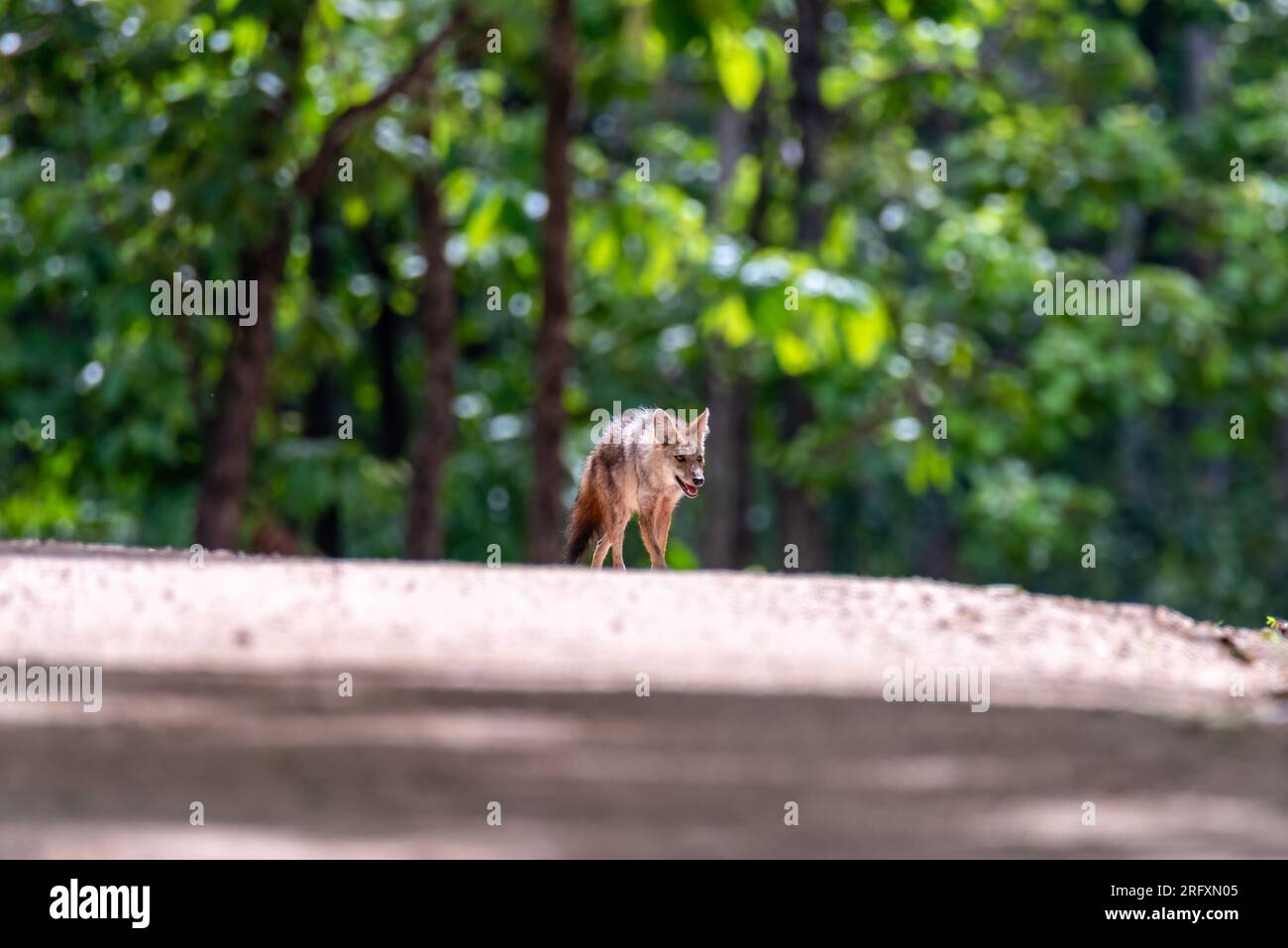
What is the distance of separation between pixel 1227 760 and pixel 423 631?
11.7 ft

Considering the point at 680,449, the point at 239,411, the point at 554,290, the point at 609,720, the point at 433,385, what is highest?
the point at 554,290

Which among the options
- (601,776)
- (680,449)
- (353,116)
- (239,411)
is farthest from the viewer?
(353,116)

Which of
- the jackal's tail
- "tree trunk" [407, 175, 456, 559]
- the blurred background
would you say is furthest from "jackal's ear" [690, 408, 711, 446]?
"tree trunk" [407, 175, 456, 559]

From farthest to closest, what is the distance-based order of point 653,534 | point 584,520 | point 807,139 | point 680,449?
point 807,139 < point 584,520 < point 653,534 < point 680,449

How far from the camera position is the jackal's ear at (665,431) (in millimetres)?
13352

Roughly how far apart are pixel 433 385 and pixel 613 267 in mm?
4096

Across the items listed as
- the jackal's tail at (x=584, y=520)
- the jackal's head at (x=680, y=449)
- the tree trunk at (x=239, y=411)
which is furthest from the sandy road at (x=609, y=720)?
the tree trunk at (x=239, y=411)

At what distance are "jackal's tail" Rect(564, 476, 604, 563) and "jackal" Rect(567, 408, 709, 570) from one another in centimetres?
2

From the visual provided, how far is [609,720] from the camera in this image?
8.48m

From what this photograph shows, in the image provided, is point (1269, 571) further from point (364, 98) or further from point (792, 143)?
point (364, 98)

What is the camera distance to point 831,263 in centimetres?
2677

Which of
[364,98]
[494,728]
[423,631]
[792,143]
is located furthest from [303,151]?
[494,728]

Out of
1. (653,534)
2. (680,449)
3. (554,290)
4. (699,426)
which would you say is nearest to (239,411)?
(554,290)

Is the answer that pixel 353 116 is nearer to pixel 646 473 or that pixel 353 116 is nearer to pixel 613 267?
pixel 613 267
